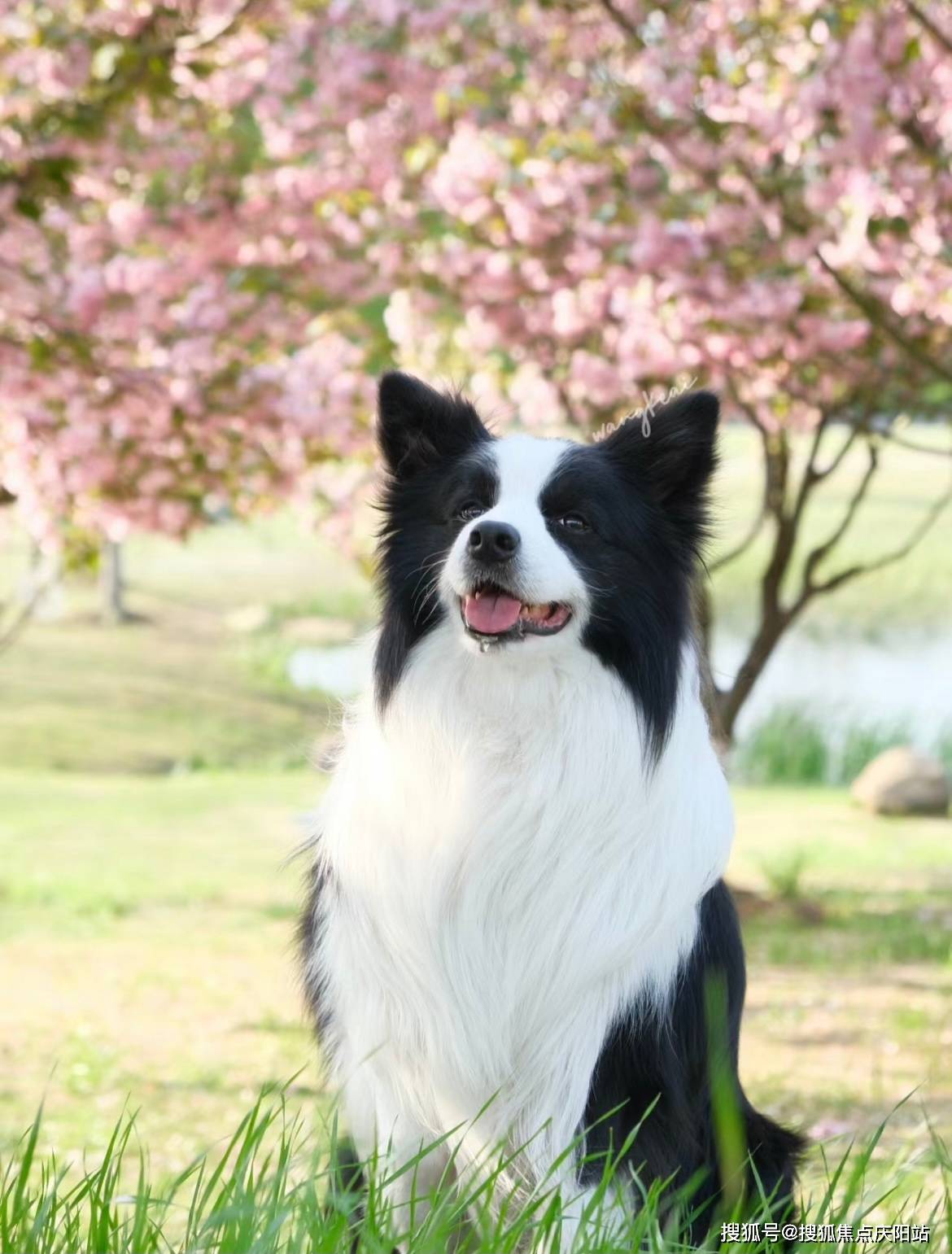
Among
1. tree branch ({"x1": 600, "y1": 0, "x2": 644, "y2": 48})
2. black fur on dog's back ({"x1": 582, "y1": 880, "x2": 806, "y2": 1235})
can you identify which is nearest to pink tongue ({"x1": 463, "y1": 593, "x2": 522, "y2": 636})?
black fur on dog's back ({"x1": 582, "y1": 880, "x2": 806, "y2": 1235})

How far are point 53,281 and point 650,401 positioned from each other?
4.07 meters

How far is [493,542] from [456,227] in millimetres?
5883

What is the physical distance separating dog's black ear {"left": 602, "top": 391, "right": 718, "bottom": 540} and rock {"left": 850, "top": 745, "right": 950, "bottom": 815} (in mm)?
10123

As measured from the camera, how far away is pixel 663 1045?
9.54ft

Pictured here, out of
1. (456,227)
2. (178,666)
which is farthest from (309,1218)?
(178,666)

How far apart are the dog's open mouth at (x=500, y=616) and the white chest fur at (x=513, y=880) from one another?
6 cm

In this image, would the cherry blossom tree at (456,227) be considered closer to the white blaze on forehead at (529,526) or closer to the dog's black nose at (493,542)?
the white blaze on forehead at (529,526)

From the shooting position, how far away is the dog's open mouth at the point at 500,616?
2.85m

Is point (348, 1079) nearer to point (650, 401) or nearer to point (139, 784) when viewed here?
point (650, 401)

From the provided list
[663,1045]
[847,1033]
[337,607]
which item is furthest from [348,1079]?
[337,607]

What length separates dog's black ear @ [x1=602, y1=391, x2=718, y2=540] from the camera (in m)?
3.03

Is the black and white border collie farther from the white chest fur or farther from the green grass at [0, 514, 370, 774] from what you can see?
the green grass at [0, 514, 370, 774]

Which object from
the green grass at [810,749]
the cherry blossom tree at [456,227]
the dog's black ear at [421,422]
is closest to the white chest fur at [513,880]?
the dog's black ear at [421,422]

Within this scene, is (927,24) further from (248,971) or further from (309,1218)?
(248,971)
